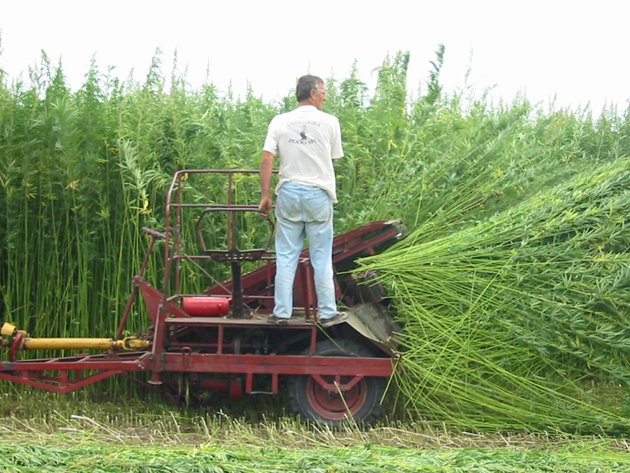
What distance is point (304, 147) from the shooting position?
6.74 m

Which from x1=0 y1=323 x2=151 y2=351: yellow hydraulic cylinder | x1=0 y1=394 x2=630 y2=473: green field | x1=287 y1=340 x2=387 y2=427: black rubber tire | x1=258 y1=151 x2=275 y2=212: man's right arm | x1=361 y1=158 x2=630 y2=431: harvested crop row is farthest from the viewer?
x1=0 y1=323 x2=151 y2=351: yellow hydraulic cylinder

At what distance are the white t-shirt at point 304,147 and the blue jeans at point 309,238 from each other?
69 millimetres

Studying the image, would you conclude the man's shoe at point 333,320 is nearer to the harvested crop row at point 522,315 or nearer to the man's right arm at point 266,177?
the harvested crop row at point 522,315

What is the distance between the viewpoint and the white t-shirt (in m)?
6.74

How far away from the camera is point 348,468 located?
4.93 meters

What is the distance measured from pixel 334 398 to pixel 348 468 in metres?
2.03

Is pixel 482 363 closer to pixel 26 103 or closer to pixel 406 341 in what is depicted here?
pixel 406 341

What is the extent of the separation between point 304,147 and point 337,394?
67.0 inches

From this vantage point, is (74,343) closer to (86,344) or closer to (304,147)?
(86,344)

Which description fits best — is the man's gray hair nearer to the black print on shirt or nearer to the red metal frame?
the black print on shirt

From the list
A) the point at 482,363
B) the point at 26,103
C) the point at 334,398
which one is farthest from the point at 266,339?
the point at 26,103

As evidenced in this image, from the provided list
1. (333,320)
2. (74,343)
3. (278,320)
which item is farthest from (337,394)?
(74,343)

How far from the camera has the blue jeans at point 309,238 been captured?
22.0 feet

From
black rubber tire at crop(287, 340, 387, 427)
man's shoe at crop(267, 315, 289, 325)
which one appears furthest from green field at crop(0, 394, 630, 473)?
man's shoe at crop(267, 315, 289, 325)
